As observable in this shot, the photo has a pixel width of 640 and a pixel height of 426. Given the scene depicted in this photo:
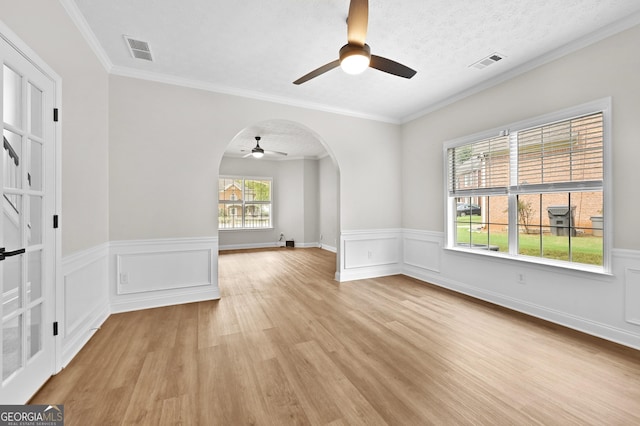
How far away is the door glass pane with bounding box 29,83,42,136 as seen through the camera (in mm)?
1786

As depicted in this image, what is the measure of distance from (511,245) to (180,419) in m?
3.89

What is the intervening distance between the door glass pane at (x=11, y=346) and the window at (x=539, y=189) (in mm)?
4679

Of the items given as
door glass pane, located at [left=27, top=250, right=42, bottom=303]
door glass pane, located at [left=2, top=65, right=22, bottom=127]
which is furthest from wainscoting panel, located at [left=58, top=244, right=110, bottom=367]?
door glass pane, located at [left=2, top=65, right=22, bottom=127]

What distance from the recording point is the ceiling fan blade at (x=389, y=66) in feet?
7.22

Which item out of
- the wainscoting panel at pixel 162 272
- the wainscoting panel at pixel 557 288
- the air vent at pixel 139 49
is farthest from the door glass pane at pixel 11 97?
the wainscoting panel at pixel 557 288

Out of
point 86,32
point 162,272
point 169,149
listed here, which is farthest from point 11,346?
point 86,32

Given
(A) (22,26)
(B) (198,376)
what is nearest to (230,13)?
(A) (22,26)

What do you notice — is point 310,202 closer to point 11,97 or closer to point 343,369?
point 343,369

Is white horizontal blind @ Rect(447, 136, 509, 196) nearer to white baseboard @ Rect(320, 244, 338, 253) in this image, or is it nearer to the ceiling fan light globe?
the ceiling fan light globe

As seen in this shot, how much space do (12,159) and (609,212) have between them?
189 inches

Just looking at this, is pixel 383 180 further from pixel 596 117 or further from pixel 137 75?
pixel 137 75

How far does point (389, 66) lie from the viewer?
2275 millimetres

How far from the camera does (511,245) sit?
3379mm

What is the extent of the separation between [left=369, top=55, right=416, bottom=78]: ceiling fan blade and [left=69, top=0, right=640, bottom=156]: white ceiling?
494mm
